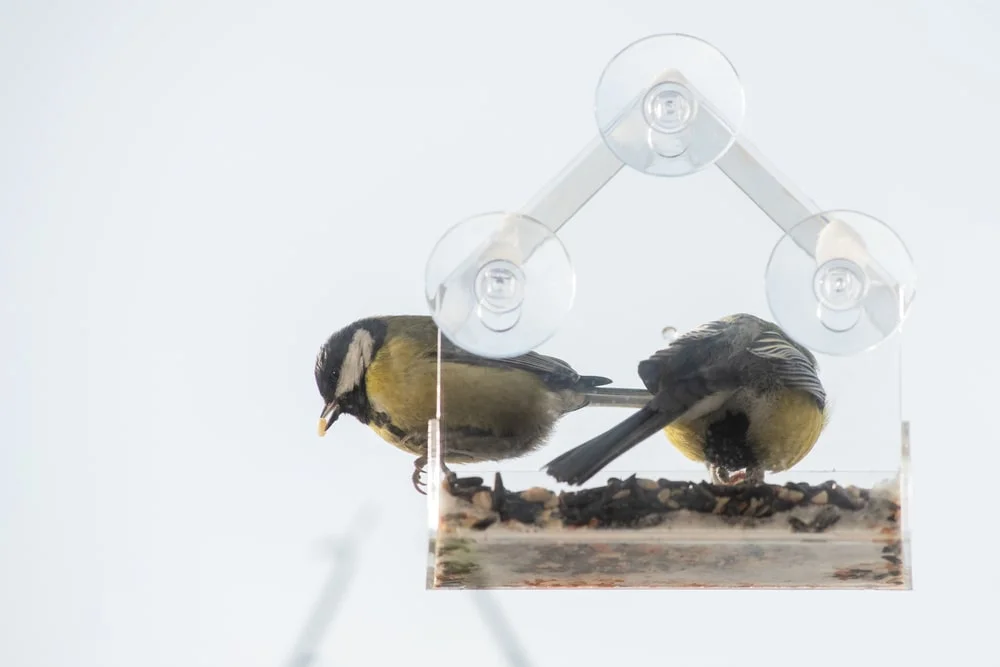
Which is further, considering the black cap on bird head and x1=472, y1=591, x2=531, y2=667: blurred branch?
x1=472, y1=591, x2=531, y2=667: blurred branch

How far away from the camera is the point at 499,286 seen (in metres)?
1.10

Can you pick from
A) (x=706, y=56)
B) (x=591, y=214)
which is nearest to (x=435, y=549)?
(x=591, y=214)

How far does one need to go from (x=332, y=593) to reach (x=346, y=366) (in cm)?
49

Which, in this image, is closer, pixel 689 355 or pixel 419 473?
pixel 689 355

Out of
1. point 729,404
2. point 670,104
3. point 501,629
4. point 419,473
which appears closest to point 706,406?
point 729,404

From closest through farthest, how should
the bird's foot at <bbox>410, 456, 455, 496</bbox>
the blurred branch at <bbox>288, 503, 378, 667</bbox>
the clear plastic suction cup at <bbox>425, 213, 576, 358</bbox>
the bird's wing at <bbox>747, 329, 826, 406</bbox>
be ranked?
the clear plastic suction cup at <bbox>425, 213, 576, 358</bbox> < the bird's wing at <bbox>747, 329, 826, 406</bbox> < the bird's foot at <bbox>410, 456, 455, 496</bbox> < the blurred branch at <bbox>288, 503, 378, 667</bbox>

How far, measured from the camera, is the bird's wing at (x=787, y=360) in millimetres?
1210

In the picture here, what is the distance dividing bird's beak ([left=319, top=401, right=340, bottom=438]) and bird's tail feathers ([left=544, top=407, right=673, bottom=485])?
523 millimetres

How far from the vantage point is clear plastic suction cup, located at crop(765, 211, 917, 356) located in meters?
1.11

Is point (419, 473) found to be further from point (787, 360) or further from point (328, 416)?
point (787, 360)

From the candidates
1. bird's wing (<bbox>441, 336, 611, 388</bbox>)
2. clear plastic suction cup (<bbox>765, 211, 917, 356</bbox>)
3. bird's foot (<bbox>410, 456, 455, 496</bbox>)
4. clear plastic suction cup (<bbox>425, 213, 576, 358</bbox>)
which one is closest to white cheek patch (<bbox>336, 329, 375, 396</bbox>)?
bird's foot (<bbox>410, 456, 455, 496</bbox>)

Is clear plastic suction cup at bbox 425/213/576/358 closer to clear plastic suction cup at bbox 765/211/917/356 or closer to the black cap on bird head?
clear plastic suction cup at bbox 765/211/917/356

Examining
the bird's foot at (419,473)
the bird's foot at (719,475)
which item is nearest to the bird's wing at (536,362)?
the bird's foot at (719,475)

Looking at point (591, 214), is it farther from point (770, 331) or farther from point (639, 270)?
point (770, 331)
